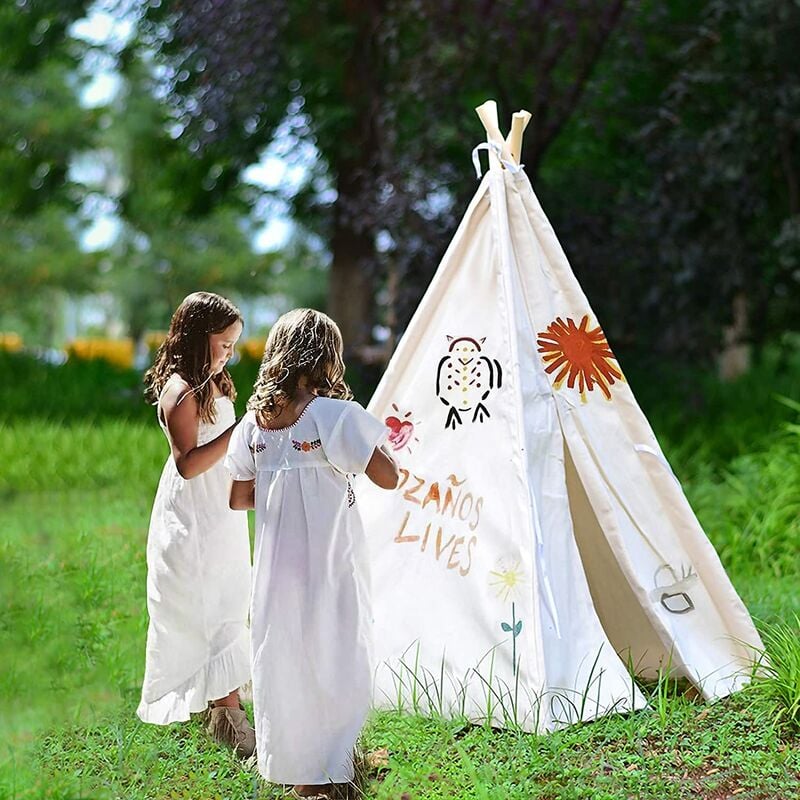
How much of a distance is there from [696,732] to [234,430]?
1.61 m

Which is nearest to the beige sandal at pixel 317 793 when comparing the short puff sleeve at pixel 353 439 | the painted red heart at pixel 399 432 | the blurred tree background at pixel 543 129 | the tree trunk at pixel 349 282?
the short puff sleeve at pixel 353 439

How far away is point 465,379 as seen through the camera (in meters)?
3.66

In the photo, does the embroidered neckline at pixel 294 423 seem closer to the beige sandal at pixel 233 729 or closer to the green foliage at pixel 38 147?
the beige sandal at pixel 233 729

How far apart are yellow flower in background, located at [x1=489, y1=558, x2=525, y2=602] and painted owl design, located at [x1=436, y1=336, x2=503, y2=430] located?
1.54 feet

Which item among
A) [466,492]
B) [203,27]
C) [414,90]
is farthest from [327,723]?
[203,27]

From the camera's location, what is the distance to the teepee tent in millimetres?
3416

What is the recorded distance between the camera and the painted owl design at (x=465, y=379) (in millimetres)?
3609

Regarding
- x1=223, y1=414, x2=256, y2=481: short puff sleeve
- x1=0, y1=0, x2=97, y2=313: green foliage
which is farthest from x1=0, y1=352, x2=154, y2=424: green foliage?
x1=223, y1=414, x2=256, y2=481: short puff sleeve

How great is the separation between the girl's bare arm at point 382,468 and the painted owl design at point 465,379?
74 centimetres

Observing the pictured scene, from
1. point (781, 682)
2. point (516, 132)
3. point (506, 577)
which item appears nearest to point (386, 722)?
point (506, 577)

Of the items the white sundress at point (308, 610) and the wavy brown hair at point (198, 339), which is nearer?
the white sundress at point (308, 610)

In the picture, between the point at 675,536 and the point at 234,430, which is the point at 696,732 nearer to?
the point at 675,536

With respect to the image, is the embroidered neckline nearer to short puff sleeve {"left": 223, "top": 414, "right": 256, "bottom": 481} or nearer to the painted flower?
short puff sleeve {"left": 223, "top": 414, "right": 256, "bottom": 481}

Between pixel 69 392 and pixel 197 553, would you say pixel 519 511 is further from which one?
pixel 69 392
